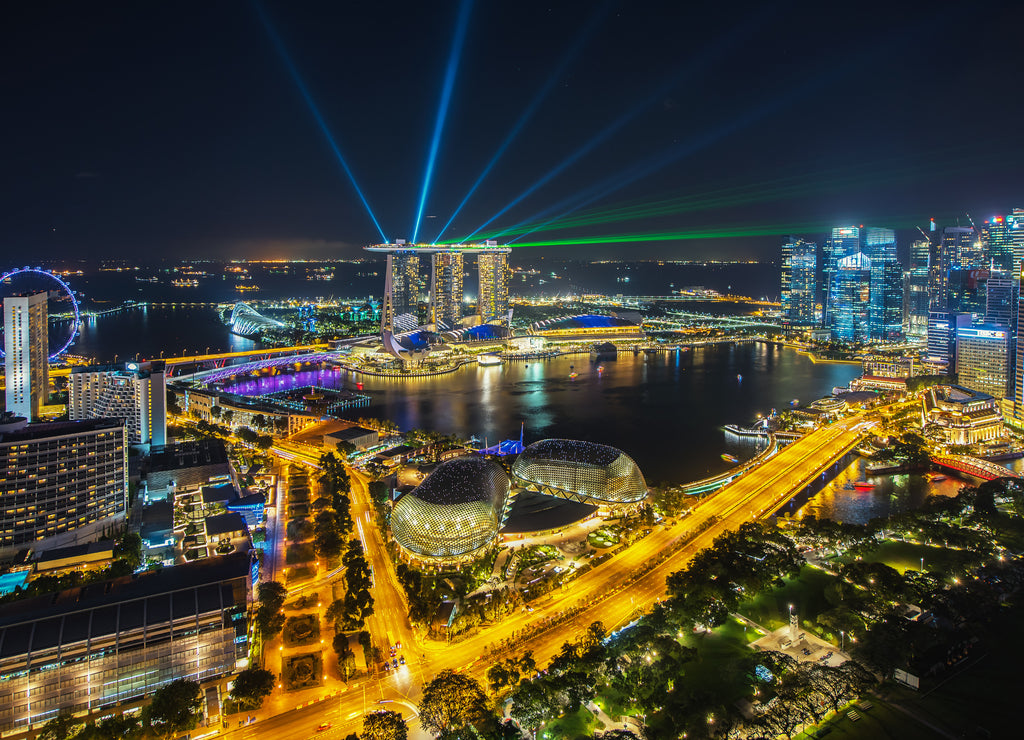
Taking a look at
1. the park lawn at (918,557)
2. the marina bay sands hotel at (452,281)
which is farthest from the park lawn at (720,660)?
the marina bay sands hotel at (452,281)

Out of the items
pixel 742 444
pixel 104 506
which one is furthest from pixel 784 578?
pixel 104 506

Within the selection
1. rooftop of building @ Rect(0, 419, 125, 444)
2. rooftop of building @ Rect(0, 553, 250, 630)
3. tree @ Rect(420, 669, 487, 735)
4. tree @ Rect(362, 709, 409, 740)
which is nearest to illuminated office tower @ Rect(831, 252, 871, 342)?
tree @ Rect(420, 669, 487, 735)

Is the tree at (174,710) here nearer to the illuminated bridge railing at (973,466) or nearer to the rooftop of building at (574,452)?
the rooftop of building at (574,452)

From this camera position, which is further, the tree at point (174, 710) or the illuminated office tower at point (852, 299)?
the illuminated office tower at point (852, 299)

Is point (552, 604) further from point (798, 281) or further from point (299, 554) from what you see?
point (798, 281)

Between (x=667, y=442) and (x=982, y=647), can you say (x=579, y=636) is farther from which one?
(x=667, y=442)

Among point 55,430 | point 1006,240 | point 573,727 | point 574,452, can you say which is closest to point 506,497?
point 574,452
